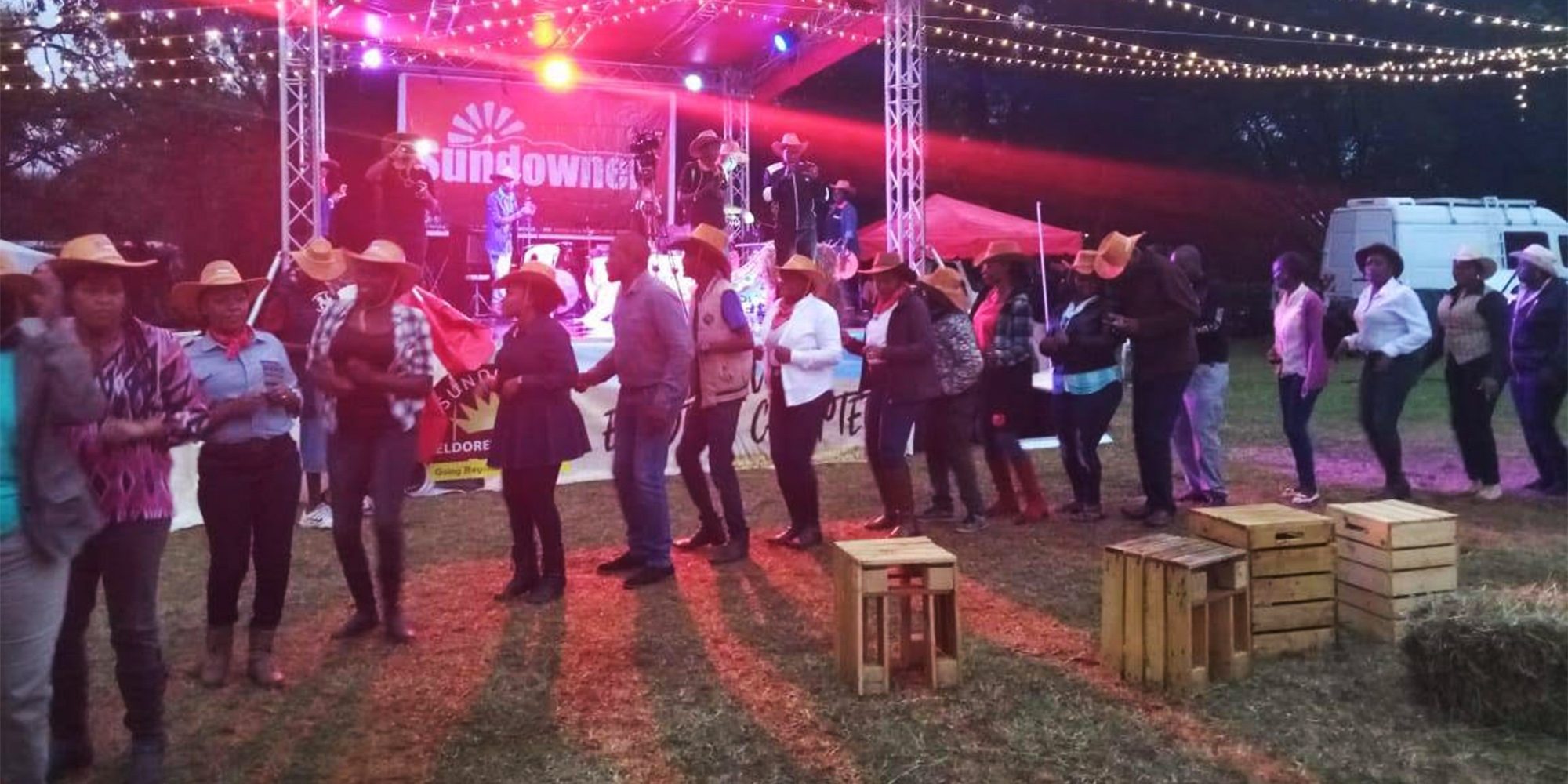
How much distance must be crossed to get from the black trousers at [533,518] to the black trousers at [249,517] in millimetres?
1202

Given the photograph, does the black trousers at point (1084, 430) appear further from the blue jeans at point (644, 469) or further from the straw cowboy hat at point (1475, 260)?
the straw cowboy hat at point (1475, 260)

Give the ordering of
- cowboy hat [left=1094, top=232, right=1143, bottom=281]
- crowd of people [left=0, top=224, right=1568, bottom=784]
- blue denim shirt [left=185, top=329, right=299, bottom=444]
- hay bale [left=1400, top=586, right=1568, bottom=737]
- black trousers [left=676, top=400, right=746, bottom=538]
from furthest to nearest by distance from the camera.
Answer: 1. cowboy hat [left=1094, top=232, right=1143, bottom=281]
2. black trousers [left=676, top=400, right=746, bottom=538]
3. blue denim shirt [left=185, top=329, right=299, bottom=444]
4. hay bale [left=1400, top=586, right=1568, bottom=737]
5. crowd of people [left=0, top=224, right=1568, bottom=784]

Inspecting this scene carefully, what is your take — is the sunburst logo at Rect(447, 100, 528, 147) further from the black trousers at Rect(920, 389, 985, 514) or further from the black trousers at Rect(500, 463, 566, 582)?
the black trousers at Rect(500, 463, 566, 582)

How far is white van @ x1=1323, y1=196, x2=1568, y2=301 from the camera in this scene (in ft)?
72.6

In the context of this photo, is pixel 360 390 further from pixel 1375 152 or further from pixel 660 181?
pixel 1375 152

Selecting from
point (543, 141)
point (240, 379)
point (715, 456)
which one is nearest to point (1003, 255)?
point (715, 456)

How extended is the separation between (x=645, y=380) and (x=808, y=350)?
1.17 meters

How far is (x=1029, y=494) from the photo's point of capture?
A: 308 inches

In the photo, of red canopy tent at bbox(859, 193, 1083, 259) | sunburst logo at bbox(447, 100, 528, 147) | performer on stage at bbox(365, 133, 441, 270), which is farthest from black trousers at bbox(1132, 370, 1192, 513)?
sunburst logo at bbox(447, 100, 528, 147)

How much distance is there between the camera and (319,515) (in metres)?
8.01

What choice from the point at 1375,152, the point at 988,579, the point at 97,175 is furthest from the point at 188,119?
the point at 1375,152

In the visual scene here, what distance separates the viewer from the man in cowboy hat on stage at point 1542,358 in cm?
845

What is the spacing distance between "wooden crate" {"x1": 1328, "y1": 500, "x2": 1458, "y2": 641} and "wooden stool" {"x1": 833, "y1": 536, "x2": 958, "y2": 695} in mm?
1767

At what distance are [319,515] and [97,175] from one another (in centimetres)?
1510
